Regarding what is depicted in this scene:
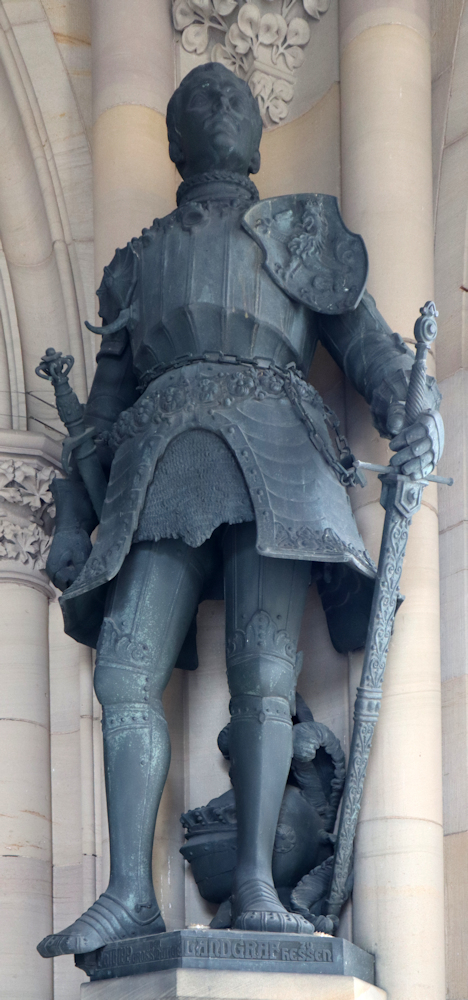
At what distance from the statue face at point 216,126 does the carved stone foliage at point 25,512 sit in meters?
1.36

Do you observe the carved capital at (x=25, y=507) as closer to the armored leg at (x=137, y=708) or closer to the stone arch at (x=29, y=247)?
the stone arch at (x=29, y=247)

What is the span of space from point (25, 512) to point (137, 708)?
1.59 meters

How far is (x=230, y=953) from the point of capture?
3939mm

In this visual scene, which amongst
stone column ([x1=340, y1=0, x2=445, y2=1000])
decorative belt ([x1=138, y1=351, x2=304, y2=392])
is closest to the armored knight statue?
decorative belt ([x1=138, y1=351, x2=304, y2=392])

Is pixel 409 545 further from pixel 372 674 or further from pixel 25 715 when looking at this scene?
pixel 25 715

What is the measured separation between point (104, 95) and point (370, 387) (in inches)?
73.5

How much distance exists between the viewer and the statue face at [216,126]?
493 cm

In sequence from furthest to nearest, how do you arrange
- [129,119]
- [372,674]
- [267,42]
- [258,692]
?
1. [267,42]
2. [129,119]
3. [372,674]
4. [258,692]

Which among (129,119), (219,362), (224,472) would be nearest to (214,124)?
(219,362)

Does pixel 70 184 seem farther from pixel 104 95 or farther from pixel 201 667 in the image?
pixel 201 667

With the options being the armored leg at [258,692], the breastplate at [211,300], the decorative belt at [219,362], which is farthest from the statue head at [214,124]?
the armored leg at [258,692]

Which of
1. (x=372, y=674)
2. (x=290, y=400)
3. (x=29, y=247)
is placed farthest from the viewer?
(x=29, y=247)

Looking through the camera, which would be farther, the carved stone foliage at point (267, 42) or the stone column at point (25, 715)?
the carved stone foliage at point (267, 42)

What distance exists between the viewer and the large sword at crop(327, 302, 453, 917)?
4.47 m
